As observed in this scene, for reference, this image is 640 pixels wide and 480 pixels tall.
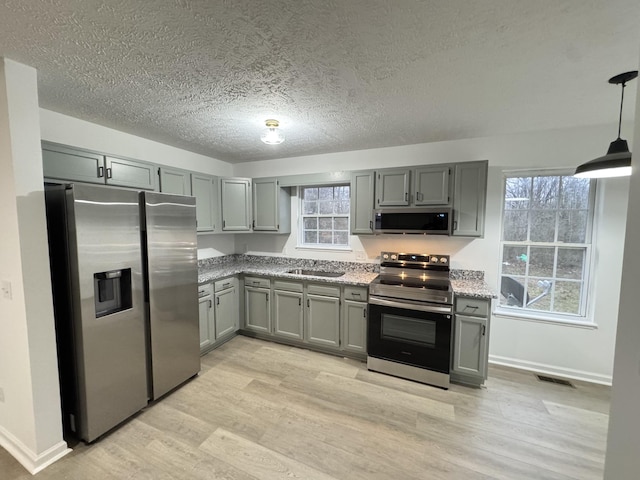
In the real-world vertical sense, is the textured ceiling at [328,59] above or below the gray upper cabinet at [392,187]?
above

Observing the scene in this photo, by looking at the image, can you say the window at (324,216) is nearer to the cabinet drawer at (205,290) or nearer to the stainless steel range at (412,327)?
the stainless steel range at (412,327)

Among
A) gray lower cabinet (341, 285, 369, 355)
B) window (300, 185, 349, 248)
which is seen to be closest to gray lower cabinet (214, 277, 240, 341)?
window (300, 185, 349, 248)

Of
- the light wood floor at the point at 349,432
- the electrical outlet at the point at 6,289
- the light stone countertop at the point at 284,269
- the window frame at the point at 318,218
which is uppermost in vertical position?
the window frame at the point at 318,218

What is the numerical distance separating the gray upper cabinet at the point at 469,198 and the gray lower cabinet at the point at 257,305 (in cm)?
243

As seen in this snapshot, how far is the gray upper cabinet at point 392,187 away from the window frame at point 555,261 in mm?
1046

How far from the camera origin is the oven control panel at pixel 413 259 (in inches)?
123

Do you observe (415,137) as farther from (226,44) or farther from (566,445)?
(566,445)

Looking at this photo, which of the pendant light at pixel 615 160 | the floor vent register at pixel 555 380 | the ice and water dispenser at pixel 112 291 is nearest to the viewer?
the pendant light at pixel 615 160

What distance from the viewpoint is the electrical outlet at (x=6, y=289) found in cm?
171

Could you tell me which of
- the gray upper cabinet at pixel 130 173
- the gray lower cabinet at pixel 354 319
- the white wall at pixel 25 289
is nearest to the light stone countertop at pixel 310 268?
the gray lower cabinet at pixel 354 319

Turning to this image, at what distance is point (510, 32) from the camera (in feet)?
4.20

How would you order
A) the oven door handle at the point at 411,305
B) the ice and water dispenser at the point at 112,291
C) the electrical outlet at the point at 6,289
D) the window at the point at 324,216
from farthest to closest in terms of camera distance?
the window at the point at 324,216
the oven door handle at the point at 411,305
the ice and water dispenser at the point at 112,291
the electrical outlet at the point at 6,289

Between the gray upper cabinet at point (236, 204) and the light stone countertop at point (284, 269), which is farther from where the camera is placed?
the gray upper cabinet at point (236, 204)

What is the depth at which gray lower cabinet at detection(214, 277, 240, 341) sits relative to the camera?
10.9 feet
